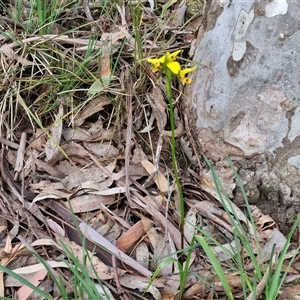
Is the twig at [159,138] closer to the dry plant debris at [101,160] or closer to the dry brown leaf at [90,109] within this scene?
the dry plant debris at [101,160]

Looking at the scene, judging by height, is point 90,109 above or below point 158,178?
above

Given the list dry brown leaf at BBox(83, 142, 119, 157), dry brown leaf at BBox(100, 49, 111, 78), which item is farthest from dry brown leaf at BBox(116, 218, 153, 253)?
dry brown leaf at BBox(100, 49, 111, 78)

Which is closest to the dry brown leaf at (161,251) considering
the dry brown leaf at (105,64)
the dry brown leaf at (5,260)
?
the dry brown leaf at (5,260)

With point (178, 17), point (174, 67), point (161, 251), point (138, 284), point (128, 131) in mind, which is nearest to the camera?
point (174, 67)

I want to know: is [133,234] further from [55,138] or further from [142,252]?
[55,138]

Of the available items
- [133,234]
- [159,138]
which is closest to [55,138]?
[159,138]

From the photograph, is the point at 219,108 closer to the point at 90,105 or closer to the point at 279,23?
the point at 279,23
